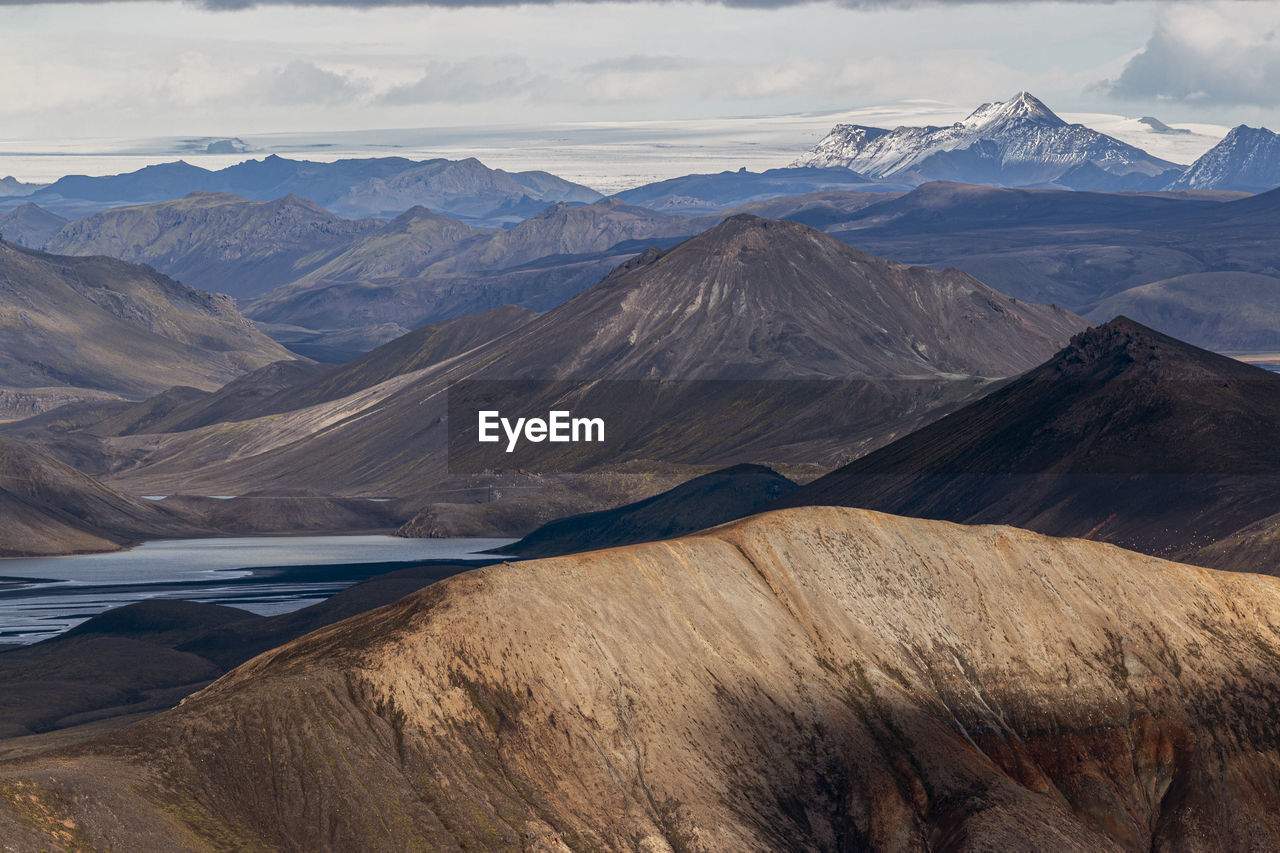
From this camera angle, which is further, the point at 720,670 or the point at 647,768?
the point at 720,670

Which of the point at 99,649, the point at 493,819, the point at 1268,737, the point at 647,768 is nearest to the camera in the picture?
the point at 493,819

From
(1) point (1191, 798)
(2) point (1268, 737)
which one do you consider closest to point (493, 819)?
(1) point (1191, 798)

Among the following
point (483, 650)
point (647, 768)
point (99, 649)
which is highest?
point (483, 650)

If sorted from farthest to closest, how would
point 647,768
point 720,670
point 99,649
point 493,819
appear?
point 99,649
point 720,670
point 647,768
point 493,819

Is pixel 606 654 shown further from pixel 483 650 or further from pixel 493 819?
pixel 493 819

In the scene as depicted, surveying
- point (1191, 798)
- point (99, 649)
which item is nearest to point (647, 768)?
point (1191, 798)

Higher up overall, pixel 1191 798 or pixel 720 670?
pixel 720 670
